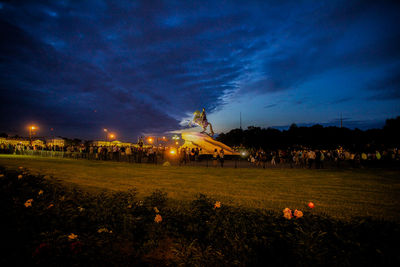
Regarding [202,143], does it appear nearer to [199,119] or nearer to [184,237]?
[199,119]

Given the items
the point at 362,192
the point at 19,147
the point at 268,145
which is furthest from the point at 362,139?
the point at 19,147

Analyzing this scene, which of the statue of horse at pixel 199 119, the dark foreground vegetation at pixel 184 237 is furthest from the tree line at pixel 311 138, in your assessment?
the dark foreground vegetation at pixel 184 237

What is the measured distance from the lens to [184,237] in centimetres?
393

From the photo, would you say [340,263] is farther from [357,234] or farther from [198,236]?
[198,236]

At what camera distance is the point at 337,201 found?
755 cm

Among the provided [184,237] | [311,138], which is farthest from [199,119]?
[311,138]

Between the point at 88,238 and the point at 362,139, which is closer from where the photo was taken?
the point at 88,238

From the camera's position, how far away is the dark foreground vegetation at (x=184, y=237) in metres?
2.84

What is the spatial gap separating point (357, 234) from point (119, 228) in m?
3.81

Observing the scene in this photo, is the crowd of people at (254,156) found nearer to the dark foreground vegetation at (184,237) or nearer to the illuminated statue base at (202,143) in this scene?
the illuminated statue base at (202,143)

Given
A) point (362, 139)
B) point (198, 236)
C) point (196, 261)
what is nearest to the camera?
point (196, 261)

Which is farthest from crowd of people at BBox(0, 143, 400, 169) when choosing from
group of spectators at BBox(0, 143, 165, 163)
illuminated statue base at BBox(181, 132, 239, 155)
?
illuminated statue base at BBox(181, 132, 239, 155)

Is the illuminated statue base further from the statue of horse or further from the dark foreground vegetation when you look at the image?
the dark foreground vegetation

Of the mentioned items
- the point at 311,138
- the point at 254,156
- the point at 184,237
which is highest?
the point at 311,138
